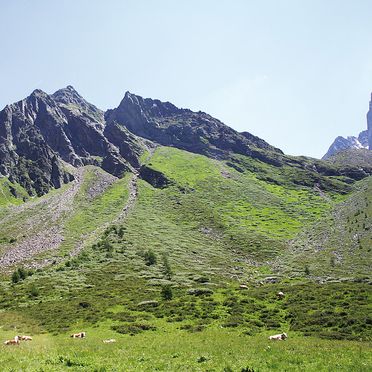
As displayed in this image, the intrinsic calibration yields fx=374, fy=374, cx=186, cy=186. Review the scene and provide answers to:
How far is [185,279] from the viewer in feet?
243

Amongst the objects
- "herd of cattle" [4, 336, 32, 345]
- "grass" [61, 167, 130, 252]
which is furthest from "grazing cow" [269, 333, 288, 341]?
"grass" [61, 167, 130, 252]

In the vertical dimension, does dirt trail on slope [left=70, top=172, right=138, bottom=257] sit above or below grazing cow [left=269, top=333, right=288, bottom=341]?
above

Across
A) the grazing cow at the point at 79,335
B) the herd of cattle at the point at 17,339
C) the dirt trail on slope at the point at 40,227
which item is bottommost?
the grazing cow at the point at 79,335

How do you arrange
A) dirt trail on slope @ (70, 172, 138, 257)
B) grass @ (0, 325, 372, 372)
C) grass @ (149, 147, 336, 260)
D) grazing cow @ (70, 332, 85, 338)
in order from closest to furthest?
1. grass @ (0, 325, 372, 372)
2. grazing cow @ (70, 332, 85, 338)
3. dirt trail on slope @ (70, 172, 138, 257)
4. grass @ (149, 147, 336, 260)

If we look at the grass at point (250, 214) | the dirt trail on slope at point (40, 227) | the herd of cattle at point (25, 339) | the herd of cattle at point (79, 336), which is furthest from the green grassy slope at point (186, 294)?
the dirt trail on slope at point (40, 227)

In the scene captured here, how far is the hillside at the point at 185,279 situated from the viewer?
25750 millimetres

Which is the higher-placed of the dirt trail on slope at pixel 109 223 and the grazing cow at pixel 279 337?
the dirt trail on slope at pixel 109 223

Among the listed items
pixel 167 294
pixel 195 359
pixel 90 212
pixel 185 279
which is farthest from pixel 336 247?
pixel 195 359

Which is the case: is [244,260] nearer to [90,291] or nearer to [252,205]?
[90,291]

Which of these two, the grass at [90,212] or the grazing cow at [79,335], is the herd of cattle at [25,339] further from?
the grass at [90,212]

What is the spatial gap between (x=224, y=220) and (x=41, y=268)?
3137 inches

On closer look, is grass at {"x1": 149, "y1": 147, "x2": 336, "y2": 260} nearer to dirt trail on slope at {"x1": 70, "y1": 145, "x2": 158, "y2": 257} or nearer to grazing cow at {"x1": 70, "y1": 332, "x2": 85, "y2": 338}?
dirt trail on slope at {"x1": 70, "y1": 145, "x2": 158, "y2": 257}

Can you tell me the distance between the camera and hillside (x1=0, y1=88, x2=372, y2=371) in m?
25.8

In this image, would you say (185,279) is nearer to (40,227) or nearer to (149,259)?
(149,259)
